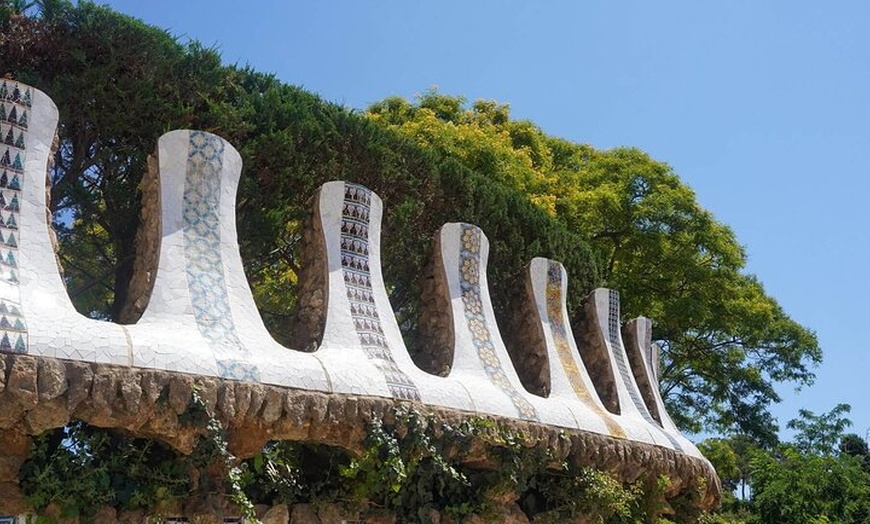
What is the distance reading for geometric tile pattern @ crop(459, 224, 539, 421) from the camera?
32.0 ft

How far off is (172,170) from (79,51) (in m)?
1.26

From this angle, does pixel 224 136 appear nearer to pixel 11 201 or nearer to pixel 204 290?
pixel 204 290

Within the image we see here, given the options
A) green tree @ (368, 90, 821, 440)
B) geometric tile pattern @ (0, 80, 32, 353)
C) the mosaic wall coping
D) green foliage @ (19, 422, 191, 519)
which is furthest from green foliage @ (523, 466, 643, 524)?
green tree @ (368, 90, 821, 440)

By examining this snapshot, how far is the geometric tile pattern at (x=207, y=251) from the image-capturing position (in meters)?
7.55

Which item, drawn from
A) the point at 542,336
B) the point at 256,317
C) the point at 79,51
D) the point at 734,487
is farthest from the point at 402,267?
the point at 734,487

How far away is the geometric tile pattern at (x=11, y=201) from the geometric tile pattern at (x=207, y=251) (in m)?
1.24

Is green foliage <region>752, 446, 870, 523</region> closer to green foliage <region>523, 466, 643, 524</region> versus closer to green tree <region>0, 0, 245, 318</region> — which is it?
green foliage <region>523, 466, 643, 524</region>

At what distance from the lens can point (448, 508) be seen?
341 inches

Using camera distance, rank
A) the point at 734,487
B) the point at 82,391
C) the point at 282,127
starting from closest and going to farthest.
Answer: the point at 82,391 → the point at 282,127 → the point at 734,487

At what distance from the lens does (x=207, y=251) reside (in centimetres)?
801

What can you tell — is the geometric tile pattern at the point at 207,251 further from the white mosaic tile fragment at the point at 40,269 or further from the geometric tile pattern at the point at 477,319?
the geometric tile pattern at the point at 477,319

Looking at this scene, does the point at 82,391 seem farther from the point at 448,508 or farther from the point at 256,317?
the point at 448,508

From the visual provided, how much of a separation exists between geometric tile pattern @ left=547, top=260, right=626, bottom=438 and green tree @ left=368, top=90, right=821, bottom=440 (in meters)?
4.88

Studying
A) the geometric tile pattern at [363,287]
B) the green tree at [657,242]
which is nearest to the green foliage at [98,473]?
the geometric tile pattern at [363,287]
